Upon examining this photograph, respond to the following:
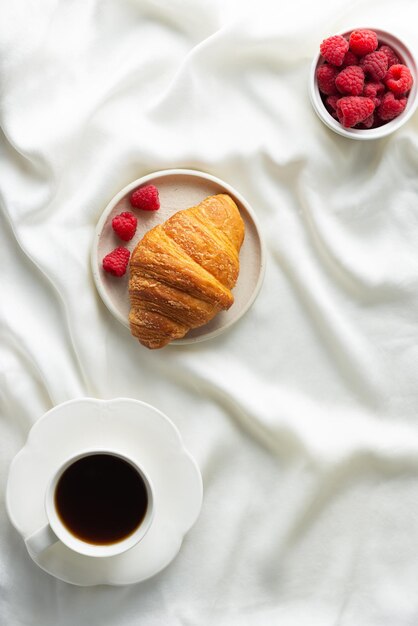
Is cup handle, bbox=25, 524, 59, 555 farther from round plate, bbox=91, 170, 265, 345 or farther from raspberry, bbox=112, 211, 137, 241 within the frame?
raspberry, bbox=112, 211, 137, 241

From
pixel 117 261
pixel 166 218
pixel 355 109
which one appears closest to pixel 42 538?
pixel 117 261

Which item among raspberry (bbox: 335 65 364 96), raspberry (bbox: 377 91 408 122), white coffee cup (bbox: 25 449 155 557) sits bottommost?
white coffee cup (bbox: 25 449 155 557)

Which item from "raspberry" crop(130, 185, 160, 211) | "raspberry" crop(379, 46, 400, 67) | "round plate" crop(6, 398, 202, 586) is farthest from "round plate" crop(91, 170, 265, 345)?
"raspberry" crop(379, 46, 400, 67)

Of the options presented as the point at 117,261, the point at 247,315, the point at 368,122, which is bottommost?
the point at 247,315

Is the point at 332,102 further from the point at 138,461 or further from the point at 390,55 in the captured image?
the point at 138,461

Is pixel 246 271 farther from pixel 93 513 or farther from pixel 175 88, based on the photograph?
pixel 93 513

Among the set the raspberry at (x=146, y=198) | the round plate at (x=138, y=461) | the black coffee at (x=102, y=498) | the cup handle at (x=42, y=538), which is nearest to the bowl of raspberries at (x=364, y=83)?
the raspberry at (x=146, y=198)

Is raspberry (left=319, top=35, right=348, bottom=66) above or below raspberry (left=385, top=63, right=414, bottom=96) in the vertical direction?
above
